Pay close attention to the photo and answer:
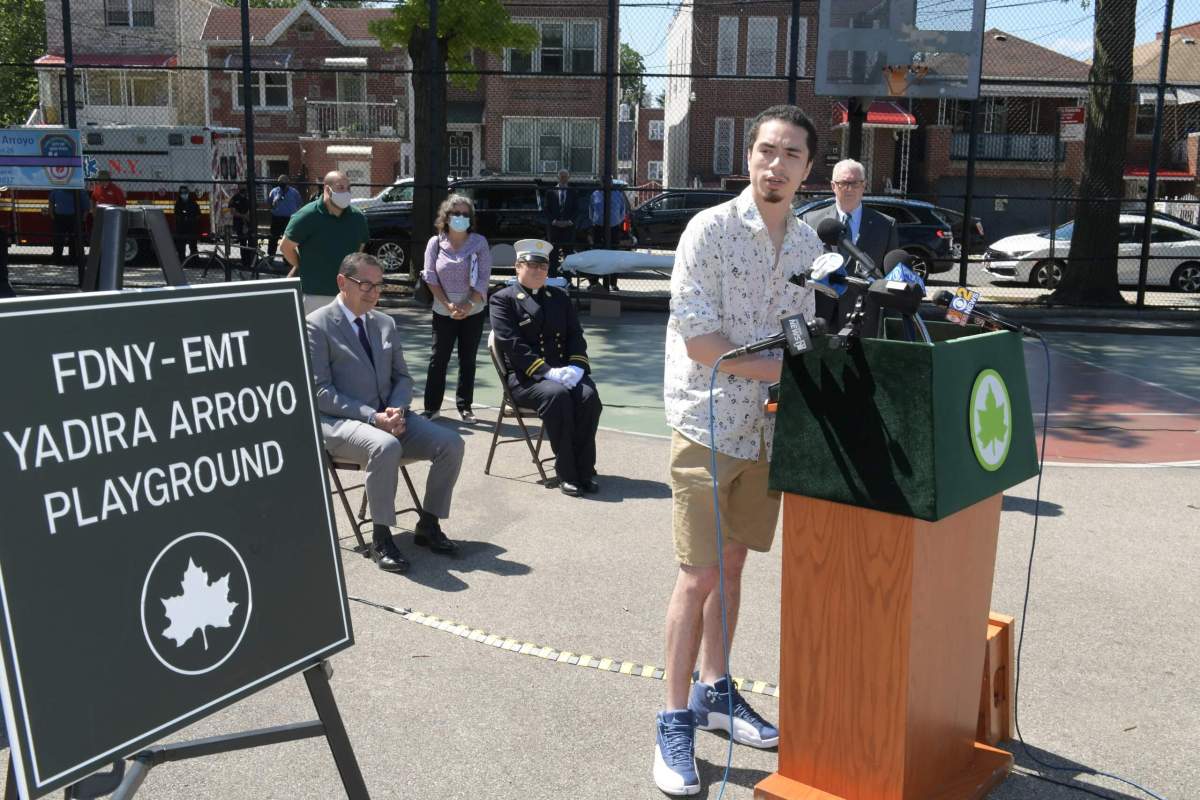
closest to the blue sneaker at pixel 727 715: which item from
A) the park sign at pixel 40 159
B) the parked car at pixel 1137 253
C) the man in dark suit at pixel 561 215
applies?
the man in dark suit at pixel 561 215

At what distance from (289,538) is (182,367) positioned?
0.51 metres

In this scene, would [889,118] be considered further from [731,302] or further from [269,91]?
[731,302]

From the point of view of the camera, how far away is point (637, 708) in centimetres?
420

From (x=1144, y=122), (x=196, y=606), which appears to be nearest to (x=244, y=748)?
(x=196, y=606)

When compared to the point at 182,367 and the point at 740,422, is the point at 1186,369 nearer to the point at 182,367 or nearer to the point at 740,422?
the point at 740,422

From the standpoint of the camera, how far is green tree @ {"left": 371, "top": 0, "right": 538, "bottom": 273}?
15461 millimetres

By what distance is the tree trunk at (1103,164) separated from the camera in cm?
1570

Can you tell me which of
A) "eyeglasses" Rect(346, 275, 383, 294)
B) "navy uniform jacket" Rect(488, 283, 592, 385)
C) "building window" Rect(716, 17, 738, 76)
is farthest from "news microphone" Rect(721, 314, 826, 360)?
"building window" Rect(716, 17, 738, 76)

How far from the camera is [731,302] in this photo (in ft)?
11.5

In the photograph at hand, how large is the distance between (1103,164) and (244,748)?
15.9m

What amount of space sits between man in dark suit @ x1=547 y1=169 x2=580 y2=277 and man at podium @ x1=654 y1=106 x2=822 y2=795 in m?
13.2

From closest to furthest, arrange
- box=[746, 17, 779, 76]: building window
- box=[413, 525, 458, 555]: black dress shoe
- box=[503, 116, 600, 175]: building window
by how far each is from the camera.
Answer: box=[413, 525, 458, 555]: black dress shoe
box=[746, 17, 779, 76]: building window
box=[503, 116, 600, 175]: building window

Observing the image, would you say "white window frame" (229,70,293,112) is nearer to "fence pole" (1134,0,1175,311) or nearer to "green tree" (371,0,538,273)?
"green tree" (371,0,538,273)

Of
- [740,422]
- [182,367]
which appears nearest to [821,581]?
[740,422]
